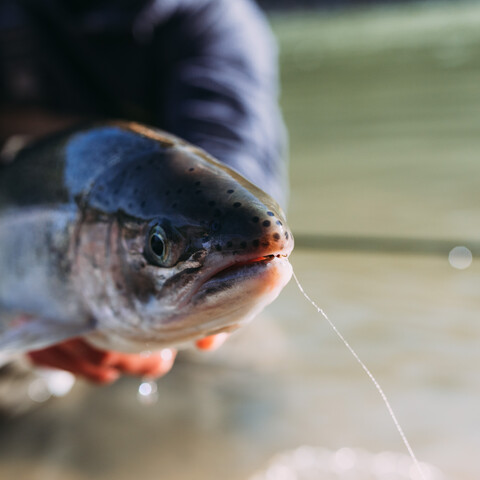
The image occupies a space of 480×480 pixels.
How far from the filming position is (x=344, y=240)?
12.3 ft

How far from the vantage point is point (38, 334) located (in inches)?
58.9

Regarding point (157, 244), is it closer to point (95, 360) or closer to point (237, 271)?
point (237, 271)

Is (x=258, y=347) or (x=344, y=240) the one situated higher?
(x=258, y=347)

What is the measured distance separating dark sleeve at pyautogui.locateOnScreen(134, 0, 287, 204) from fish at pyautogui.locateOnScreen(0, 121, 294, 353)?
782 mm

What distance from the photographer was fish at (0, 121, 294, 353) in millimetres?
1167

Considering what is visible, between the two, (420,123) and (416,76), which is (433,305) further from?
(416,76)

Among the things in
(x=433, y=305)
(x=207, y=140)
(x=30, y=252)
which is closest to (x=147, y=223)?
(x=30, y=252)

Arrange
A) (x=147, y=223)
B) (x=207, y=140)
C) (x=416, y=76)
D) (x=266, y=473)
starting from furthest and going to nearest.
A: (x=416, y=76)
(x=207, y=140)
(x=266, y=473)
(x=147, y=223)

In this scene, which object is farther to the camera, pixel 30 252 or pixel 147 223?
pixel 30 252

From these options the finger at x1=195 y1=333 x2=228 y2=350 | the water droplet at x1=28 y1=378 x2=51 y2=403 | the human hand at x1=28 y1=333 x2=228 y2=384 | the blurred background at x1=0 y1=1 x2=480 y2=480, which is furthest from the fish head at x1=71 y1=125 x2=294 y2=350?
the water droplet at x1=28 y1=378 x2=51 y2=403

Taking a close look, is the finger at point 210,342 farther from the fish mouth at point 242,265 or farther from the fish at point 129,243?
the fish mouth at point 242,265

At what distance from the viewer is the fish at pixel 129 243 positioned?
3.83ft

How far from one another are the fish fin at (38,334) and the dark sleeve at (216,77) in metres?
0.96

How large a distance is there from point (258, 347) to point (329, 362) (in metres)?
0.28
